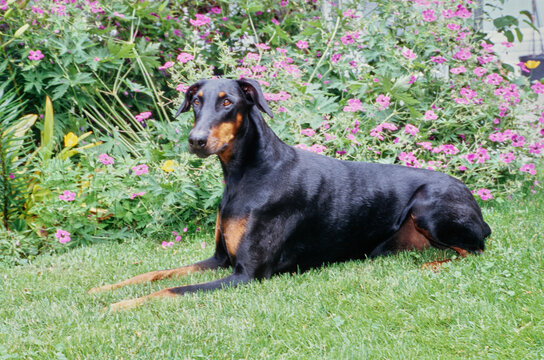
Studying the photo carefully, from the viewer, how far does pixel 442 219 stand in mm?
3559

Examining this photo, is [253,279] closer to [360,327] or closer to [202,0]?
[360,327]

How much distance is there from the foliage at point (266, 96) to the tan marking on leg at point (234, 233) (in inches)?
46.8

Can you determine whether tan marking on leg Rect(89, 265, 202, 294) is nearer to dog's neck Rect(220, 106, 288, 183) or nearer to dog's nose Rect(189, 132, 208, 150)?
dog's neck Rect(220, 106, 288, 183)

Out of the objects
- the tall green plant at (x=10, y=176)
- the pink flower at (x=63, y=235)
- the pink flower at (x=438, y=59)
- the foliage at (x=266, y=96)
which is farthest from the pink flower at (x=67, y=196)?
the pink flower at (x=438, y=59)

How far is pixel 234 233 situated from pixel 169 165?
1.64 m

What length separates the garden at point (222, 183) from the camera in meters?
2.57

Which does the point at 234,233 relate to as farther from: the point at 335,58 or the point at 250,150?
the point at 335,58

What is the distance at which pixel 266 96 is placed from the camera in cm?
472

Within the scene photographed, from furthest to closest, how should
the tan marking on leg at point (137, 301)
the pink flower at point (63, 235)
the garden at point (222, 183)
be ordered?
the pink flower at point (63, 235) < the tan marking on leg at point (137, 301) < the garden at point (222, 183)

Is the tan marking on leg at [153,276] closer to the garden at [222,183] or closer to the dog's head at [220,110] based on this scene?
the garden at [222,183]

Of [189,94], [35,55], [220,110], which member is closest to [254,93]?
[220,110]

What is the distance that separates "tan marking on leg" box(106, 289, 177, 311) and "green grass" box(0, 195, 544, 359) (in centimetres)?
7

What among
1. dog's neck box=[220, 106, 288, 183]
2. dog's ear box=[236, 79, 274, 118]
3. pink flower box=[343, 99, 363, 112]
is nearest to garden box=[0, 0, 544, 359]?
pink flower box=[343, 99, 363, 112]

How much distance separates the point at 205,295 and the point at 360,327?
0.96 meters
